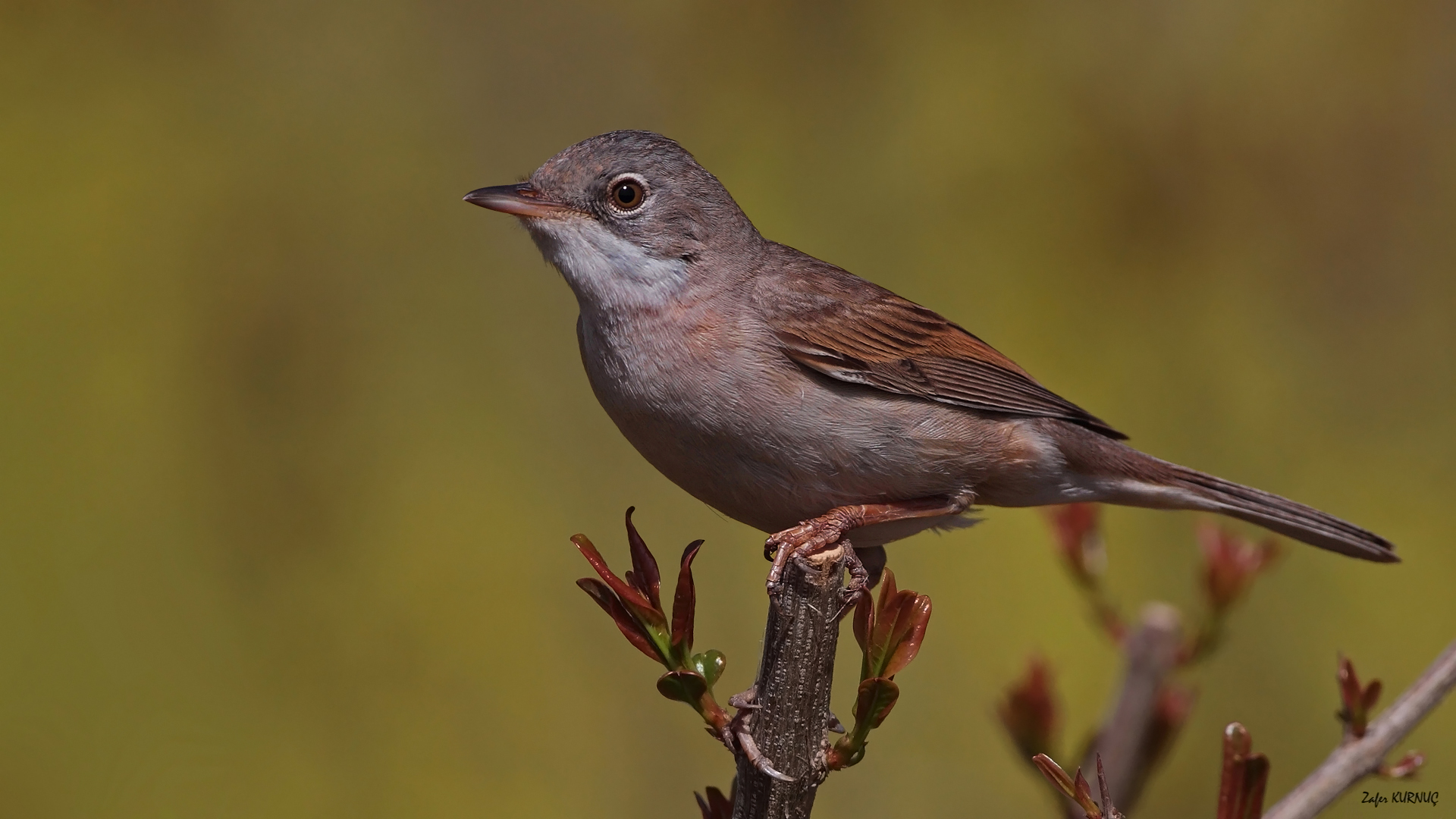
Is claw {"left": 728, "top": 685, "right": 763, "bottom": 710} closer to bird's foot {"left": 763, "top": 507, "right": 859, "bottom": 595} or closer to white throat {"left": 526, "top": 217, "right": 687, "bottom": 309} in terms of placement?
bird's foot {"left": 763, "top": 507, "right": 859, "bottom": 595}

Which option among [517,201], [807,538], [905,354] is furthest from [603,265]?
[807,538]

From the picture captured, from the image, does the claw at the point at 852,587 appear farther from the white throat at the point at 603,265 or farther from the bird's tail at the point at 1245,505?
the bird's tail at the point at 1245,505

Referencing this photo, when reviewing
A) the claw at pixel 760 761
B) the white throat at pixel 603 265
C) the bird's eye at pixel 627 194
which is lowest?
the claw at pixel 760 761

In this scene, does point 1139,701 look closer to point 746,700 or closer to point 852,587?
point 852,587

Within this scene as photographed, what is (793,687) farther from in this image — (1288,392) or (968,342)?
(1288,392)

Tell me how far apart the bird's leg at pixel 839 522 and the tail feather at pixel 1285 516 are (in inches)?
34.9

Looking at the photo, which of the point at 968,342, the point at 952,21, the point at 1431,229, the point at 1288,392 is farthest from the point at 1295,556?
the point at 952,21

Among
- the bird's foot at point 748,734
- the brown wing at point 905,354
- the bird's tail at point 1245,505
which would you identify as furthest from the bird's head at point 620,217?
the bird's tail at point 1245,505

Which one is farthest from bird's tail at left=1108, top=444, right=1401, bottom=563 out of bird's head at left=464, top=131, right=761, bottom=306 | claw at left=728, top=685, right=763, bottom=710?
claw at left=728, top=685, right=763, bottom=710

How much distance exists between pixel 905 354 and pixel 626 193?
1009 millimetres

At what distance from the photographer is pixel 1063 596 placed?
16.1 feet

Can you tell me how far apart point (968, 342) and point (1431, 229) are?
3.22 meters

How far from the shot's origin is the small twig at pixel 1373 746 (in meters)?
2.19

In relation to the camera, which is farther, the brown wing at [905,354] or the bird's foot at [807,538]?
the brown wing at [905,354]
